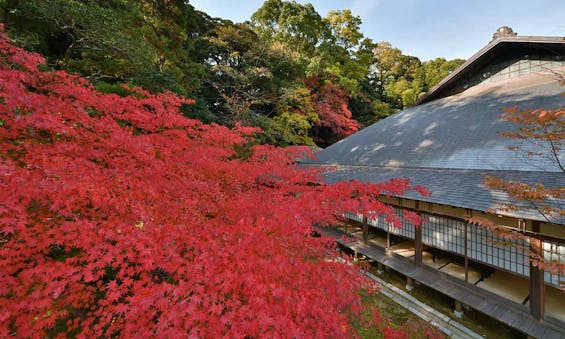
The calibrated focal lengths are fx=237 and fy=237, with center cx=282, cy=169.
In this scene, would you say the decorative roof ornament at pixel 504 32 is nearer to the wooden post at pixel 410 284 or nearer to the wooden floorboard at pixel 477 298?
the wooden floorboard at pixel 477 298

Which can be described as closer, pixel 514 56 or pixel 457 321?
pixel 457 321

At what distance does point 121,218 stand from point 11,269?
62.5 inches

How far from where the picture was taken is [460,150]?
7.59 meters

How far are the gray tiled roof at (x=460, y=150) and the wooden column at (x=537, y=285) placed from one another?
40.6 inches

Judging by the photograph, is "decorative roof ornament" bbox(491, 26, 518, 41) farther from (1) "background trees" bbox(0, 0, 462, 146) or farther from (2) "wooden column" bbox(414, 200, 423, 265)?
(1) "background trees" bbox(0, 0, 462, 146)

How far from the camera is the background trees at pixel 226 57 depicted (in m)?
7.77

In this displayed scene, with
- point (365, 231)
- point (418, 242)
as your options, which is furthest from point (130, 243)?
point (365, 231)

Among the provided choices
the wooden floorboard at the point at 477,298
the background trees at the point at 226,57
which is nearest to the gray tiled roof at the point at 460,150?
the wooden floorboard at the point at 477,298

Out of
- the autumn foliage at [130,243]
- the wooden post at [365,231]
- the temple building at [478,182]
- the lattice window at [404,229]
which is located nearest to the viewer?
the autumn foliage at [130,243]

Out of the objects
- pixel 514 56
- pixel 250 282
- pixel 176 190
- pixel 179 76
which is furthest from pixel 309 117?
pixel 250 282

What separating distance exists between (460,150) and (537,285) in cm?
404

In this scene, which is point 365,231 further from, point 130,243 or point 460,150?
point 130,243

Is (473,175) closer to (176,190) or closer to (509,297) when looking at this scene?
(509,297)

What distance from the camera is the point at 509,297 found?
222 inches
